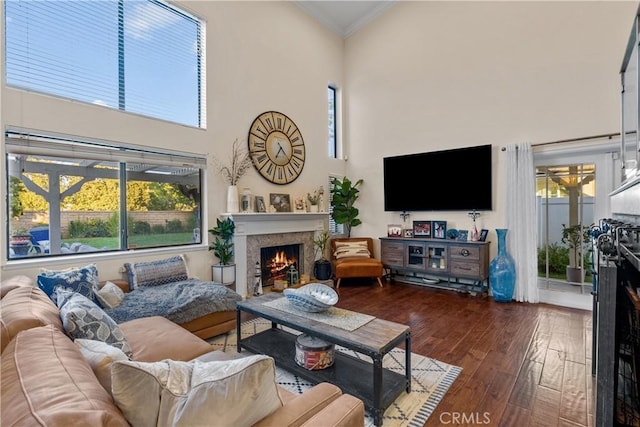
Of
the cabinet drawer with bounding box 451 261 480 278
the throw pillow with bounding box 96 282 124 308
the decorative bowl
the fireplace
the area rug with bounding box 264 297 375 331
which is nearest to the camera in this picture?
the area rug with bounding box 264 297 375 331

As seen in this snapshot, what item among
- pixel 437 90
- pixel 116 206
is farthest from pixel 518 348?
pixel 116 206

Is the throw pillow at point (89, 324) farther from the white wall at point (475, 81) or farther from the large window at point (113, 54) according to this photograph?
the white wall at point (475, 81)

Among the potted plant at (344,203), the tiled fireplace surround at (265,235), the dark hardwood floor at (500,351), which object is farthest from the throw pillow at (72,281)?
the potted plant at (344,203)

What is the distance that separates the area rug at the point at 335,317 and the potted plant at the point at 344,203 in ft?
11.0

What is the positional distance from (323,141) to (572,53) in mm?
3820

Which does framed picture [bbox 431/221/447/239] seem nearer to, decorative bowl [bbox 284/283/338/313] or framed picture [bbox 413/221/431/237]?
framed picture [bbox 413/221/431/237]

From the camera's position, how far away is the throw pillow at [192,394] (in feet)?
2.87

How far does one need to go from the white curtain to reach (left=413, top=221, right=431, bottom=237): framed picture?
1.16 m

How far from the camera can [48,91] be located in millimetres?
2877

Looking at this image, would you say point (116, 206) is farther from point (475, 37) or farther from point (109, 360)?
point (475, 37)

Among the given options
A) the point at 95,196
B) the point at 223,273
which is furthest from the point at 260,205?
the point at 95,196

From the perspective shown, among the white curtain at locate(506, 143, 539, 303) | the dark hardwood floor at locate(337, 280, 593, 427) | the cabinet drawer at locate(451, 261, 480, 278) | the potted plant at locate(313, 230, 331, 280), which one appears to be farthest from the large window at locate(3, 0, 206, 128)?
the white curtain at locate(506, 143, 539, 303)

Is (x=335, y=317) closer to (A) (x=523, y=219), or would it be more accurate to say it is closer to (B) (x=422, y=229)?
(B) (x=422, y=229)

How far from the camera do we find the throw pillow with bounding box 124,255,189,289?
320 cm
